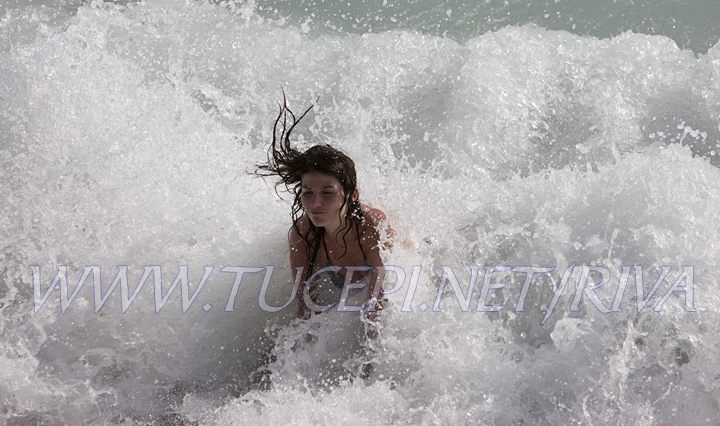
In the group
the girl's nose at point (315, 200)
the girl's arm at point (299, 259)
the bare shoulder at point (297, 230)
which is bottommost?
the girl's arm at point (299, 259)

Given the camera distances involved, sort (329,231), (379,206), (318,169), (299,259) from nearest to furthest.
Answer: (318,169), (329,231), (299,259), (379,206)

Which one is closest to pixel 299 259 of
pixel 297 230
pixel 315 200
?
pixel 297 230

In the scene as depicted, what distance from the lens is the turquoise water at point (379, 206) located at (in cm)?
336

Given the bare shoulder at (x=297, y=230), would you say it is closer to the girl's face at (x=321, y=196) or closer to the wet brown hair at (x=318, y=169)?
the wet brown hair at (x=318, y=169)

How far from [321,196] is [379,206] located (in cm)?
68

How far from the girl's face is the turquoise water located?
42cm

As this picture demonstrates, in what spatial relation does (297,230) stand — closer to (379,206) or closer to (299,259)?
(299,259)

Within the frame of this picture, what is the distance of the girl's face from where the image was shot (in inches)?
134

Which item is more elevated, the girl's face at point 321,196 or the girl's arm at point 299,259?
the girl's face at point 321,196

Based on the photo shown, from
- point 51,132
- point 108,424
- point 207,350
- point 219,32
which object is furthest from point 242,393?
point 219,32

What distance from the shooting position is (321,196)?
3424 millimetres

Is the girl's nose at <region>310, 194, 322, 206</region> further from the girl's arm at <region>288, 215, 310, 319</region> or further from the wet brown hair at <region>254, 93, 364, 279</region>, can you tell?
the girl's arm at <region>288, 215, 310, 319</region>

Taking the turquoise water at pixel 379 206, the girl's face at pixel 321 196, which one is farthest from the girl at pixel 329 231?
the turquoise water at pixel 379 206

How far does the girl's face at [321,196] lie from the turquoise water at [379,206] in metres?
0.42
